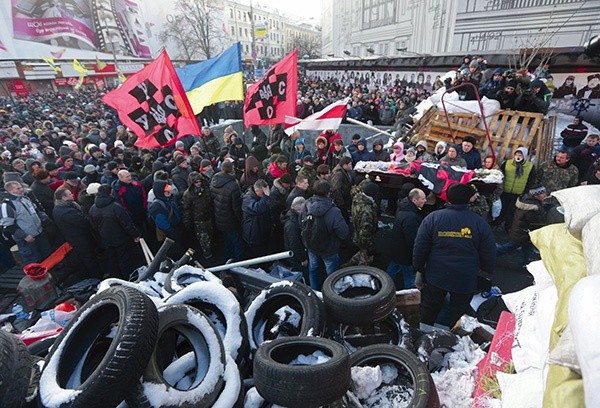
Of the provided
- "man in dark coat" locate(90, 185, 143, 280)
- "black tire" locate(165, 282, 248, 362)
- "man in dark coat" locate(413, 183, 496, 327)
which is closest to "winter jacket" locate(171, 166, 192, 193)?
"man in dark coat" locate(90, 185, 143, 280)

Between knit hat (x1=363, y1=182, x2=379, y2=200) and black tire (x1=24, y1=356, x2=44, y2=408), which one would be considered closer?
black tire (x1=24, y1=356, x2=44, y2=408)

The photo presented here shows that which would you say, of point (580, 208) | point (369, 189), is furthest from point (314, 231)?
point (580, 208)

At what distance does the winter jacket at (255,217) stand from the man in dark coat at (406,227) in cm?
211

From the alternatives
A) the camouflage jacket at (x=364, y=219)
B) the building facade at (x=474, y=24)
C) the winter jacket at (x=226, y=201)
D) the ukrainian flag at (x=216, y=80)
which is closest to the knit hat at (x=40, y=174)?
the ukrainian flag at (x=216, y=80)

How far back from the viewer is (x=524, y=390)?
1922 millimetres

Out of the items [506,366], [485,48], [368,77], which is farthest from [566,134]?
[485,48]

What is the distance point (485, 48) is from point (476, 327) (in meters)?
31.1

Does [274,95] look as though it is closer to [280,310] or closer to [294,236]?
[294,236]

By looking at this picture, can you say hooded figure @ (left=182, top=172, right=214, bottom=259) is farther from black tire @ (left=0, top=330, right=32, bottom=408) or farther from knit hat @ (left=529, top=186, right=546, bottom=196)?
knit hat @ (left=529, top=186, right=546, bottom=196)

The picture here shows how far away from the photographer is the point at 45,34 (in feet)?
139

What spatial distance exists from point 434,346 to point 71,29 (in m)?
59.6

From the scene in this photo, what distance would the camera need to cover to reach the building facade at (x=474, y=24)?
70.6 feet

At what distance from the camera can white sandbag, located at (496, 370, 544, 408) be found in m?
1.83

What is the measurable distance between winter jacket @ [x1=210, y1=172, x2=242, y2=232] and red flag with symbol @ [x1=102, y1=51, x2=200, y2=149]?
166 centimetres
